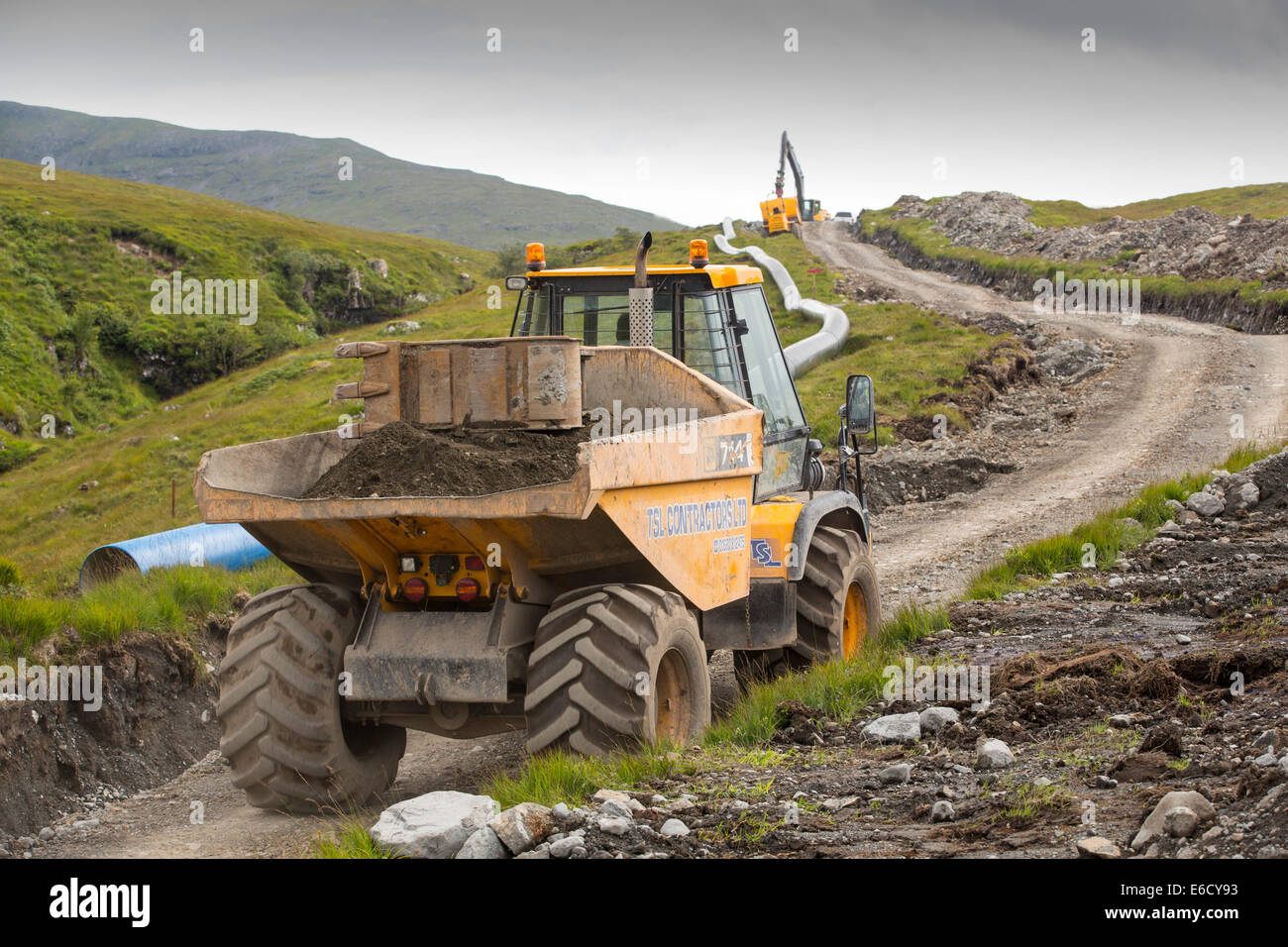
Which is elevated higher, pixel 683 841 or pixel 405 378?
pixel 405 378

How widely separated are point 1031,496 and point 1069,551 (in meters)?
4.22

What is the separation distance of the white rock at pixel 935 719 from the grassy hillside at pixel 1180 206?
42928mm

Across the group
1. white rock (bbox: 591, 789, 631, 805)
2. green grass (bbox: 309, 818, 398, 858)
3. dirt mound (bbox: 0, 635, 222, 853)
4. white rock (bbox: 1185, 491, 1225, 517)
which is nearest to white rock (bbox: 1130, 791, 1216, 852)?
white rock (bbox: 591, 789, 631, 805)

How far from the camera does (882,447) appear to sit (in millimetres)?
16141

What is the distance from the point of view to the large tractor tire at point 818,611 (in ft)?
23.8

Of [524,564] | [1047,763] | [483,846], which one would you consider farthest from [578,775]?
[1047,763]

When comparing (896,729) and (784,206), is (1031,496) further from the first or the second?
(784,206)

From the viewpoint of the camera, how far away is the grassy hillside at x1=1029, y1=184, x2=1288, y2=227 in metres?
47.5

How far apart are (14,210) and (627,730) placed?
73.8 meters

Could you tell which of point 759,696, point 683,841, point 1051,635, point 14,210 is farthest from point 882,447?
point 14,210

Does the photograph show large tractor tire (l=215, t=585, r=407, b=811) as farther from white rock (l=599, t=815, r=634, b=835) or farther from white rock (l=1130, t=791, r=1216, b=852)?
white rock (l=1130, t=791, r=1216, b=852)

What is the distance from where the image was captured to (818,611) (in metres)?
7.26

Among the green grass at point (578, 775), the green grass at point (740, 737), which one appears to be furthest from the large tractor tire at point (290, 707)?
the green grass at point (578, 775)
